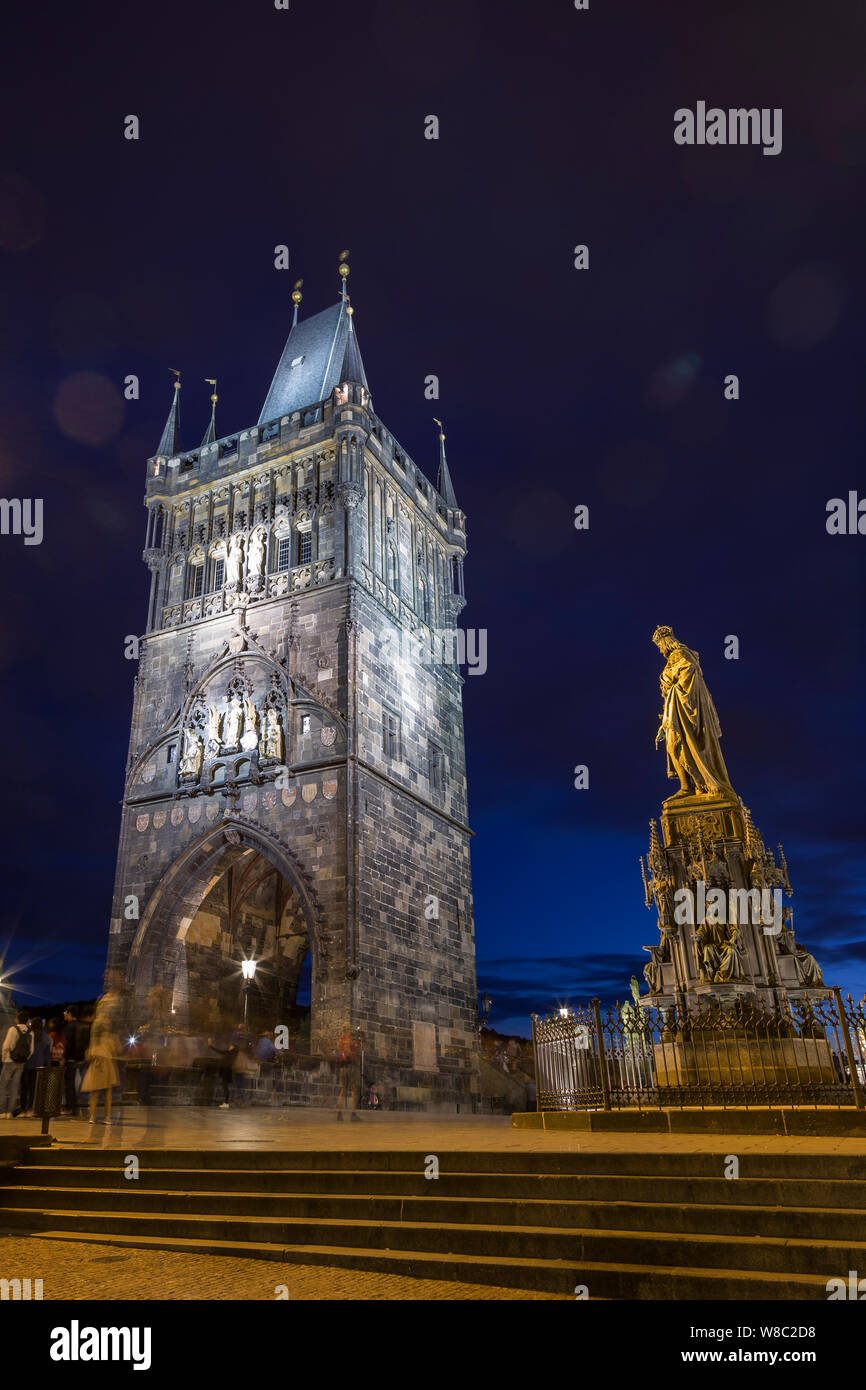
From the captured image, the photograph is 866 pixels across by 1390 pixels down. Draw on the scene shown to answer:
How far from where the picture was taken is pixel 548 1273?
5.00 metres

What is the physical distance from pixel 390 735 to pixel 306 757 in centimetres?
317

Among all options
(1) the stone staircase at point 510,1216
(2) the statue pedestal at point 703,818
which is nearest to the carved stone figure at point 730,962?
(2) the statue pedestal at point 703,818

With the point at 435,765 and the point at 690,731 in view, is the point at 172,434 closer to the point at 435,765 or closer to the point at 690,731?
the point at 435,765

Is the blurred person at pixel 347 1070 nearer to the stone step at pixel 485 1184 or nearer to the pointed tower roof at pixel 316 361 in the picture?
the stone step at pixel 485 1184

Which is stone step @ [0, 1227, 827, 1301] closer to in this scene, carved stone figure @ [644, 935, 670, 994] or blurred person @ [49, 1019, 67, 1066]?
carved stone figure @ [644, 935, 670, 994]

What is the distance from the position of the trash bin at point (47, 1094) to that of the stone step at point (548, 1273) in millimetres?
3701

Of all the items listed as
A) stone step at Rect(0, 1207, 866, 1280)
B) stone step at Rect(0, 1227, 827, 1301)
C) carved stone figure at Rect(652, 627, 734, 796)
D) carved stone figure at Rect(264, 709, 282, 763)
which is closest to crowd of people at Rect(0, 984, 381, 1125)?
stone step at Rect(0, 1207, 866, 1280)

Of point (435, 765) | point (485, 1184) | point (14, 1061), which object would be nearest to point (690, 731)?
point (485, 1184)

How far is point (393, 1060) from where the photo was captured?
2286 centimetres

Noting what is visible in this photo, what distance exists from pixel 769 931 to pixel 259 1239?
800cm

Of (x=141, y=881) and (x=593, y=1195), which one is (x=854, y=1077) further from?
(x=141, y=881)

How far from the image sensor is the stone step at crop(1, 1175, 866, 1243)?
517 cm

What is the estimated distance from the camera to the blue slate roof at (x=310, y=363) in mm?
33312

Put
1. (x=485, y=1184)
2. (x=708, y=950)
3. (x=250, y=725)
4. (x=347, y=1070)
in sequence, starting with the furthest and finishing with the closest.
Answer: (x=250, y=725)
(x=347, y=1070)
(x=708, y=950)
(x=485, y=1184)
